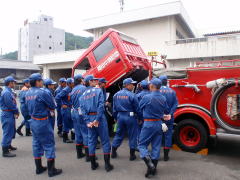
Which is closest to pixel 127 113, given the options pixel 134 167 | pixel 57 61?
pixel 134 167

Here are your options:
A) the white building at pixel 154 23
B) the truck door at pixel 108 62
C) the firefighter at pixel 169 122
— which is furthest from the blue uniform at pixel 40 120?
the white building at pixel 154 23

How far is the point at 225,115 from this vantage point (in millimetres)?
4617

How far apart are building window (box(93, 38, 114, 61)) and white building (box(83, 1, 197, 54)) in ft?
29.2

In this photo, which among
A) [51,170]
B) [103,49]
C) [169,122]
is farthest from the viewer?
[103,49]

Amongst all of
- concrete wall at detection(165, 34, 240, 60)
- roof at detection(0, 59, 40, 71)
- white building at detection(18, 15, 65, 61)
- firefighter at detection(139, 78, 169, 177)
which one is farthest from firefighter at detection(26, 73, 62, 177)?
white building at detection(18, 15, 65, 61)

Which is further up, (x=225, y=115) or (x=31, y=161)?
(x=225, y=115)

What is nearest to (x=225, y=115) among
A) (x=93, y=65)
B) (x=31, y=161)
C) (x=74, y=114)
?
(x=74, y=114)

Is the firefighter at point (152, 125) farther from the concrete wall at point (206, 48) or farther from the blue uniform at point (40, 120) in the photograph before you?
the concrete wall at point (206, 48)

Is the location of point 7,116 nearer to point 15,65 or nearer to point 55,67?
point 55,67

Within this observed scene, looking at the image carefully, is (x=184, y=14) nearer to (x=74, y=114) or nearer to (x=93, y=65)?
(x=93, y=65)

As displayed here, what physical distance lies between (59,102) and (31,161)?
217 centimetres

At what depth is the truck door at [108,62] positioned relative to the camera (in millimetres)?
6059

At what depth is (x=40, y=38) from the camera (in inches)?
2037

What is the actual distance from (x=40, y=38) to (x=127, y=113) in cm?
5299
